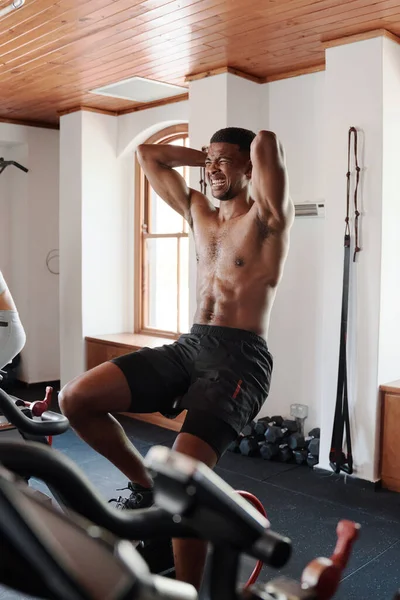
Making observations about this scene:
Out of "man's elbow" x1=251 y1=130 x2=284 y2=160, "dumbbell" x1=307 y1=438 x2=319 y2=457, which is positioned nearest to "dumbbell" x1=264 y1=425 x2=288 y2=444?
"dumbbell" x1=307 y1=438 x2=319 y2=457

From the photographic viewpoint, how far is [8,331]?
337 cm

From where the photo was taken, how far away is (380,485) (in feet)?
12.6

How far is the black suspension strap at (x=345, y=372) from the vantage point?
3832mm

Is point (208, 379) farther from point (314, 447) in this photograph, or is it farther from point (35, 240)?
point (35, 240)

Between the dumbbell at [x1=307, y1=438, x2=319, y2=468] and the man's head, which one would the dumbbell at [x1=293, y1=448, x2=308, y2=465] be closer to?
the dumbbell at [x1=307, y1=438, x2=319, y2=468]

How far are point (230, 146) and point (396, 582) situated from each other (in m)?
1.90

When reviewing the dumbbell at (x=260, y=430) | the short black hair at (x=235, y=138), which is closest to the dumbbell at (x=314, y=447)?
the dumbbell at (x=260, y=430)

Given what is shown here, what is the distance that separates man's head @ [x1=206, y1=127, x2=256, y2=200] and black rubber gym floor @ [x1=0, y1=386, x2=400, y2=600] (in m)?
1.36

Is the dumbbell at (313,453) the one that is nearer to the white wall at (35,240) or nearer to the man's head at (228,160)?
the man's head at (228,160)

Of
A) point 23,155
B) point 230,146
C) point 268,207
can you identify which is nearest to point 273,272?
point 268,207

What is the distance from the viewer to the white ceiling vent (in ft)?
16.7

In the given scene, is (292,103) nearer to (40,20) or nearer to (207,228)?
(40,20)

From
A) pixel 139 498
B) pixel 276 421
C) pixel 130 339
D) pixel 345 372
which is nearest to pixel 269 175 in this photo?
pixel 139 498

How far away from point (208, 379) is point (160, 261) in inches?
152
